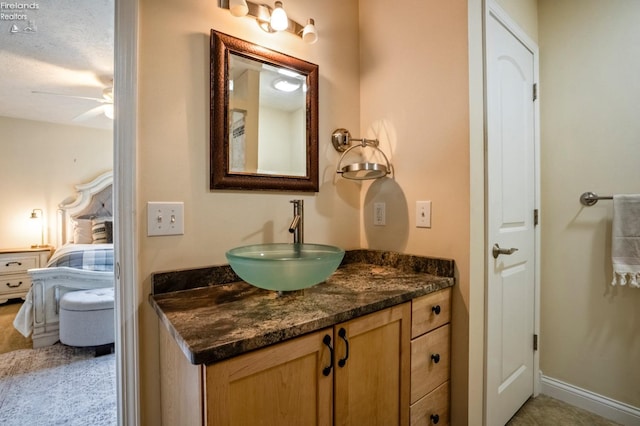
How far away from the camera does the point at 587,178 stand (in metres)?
1.56

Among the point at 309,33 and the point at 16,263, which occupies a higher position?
the point at 309,33

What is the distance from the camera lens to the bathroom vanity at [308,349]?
631 mm

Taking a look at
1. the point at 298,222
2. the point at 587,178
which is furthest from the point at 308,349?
the point at 587,178

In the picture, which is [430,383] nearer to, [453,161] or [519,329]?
[519,329]

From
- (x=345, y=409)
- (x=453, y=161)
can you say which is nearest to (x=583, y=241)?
(x=453, y=161)

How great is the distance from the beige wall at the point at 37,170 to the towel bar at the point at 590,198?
540 centimetres

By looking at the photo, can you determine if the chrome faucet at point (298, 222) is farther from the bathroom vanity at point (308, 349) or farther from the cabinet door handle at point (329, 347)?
the cabinet door handle at point (329, 347)

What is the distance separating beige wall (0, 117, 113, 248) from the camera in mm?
3646

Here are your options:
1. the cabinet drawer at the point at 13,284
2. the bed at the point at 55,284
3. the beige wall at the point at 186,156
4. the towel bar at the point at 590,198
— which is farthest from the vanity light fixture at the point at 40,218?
the towel bar at the point at 590,198

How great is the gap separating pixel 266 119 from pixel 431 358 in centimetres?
118

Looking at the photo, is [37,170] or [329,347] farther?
[37,170]

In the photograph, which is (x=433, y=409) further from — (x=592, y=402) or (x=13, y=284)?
(x=13, y=284)

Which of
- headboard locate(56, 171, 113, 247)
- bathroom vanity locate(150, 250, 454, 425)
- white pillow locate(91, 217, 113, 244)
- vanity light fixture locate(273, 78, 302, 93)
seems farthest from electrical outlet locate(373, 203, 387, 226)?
headboard locate(56, 171, 113, 247)

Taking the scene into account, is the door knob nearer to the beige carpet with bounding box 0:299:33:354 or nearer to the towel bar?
the towel bar
